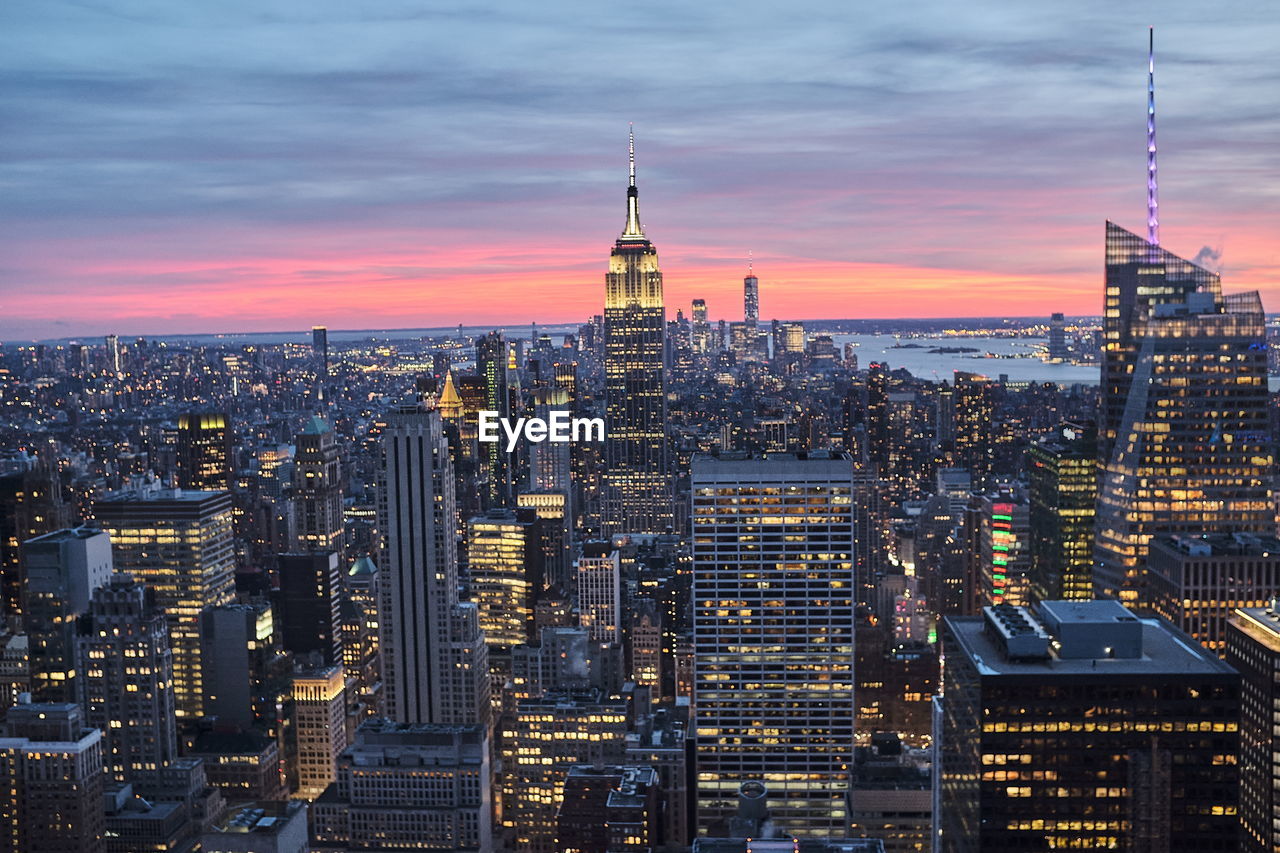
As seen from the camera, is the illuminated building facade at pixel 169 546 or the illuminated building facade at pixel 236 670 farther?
the illuminated building facade at pixel 169 546

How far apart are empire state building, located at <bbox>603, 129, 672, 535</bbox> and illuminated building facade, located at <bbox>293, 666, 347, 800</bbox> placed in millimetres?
91764

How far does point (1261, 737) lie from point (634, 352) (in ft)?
485

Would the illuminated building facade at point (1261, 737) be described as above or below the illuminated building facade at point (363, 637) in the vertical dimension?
above

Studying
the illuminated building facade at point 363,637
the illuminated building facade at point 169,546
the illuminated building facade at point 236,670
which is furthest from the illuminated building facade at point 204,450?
the illuminated building facade at point 236,670

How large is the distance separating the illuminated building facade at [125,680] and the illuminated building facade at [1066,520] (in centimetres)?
5733

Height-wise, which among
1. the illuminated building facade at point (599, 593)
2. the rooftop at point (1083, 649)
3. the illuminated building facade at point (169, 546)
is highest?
the rooftop at point (1083, 649)

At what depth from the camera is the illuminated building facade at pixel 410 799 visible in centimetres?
7369

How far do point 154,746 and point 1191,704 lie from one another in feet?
206

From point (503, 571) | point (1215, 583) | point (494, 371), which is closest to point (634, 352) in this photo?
point (494, 371)

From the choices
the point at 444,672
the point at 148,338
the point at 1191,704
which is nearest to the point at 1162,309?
the point at 1191,704

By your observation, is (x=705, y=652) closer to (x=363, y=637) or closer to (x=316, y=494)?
(x=363, y=637)

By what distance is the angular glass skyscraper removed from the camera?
80.4m

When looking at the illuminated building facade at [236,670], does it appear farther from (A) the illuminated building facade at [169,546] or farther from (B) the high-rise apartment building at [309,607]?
(A) the illuminated building facade at [169,546]

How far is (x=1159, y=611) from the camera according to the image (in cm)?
6962
